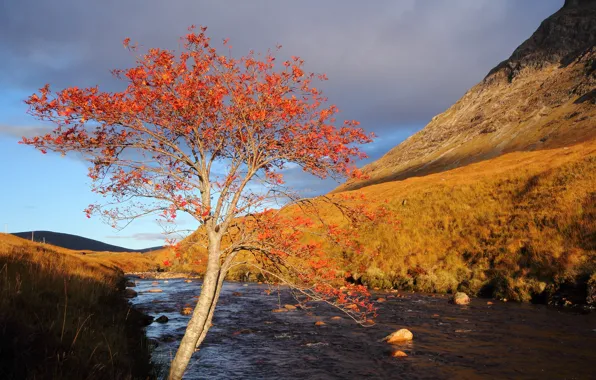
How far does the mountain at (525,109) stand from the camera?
357 ft

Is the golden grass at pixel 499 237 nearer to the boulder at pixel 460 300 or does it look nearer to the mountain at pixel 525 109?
the boulder at pixel 460 300

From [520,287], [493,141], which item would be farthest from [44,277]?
[493,141]

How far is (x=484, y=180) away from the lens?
138 feet

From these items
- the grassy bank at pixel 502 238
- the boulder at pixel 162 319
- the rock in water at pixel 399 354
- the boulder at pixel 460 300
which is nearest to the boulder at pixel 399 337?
the rock in water at pixel 399 354

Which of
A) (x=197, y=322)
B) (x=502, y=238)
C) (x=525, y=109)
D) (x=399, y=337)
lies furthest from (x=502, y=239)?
(x=525, y=109)

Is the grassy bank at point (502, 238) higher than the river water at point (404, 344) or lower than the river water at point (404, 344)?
higher

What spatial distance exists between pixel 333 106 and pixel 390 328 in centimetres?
1356

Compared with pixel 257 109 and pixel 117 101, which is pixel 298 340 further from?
pixel 117 101

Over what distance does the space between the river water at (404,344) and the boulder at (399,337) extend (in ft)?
1.29

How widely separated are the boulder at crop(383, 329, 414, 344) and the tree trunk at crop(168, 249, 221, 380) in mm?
10647

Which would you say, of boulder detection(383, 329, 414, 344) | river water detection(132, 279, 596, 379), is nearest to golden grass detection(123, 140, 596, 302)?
river water detection(132, 279, 596, 379)

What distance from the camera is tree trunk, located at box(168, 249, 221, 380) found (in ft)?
28.1

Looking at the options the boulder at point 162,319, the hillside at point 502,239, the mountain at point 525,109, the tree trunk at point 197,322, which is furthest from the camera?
the mountain at point 525,109

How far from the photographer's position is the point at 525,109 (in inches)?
→ 5359
